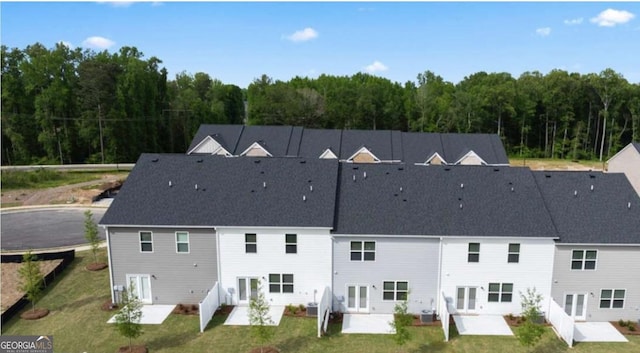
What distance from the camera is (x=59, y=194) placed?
48219mm

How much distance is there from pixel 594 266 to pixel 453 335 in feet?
27.5

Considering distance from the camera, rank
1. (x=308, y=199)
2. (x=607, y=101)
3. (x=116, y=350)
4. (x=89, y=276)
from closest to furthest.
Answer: (x=116, y=350) → (x=308, y=199) → (x=89, y=276) → (x=607, y=101)

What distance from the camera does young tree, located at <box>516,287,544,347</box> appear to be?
17.6 m

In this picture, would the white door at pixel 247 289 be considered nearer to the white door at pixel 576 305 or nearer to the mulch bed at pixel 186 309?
the mulch bed at pixel 186 309

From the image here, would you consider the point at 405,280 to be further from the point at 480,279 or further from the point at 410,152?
the point at 410,152

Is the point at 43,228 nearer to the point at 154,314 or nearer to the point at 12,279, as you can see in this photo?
the point at 12,279

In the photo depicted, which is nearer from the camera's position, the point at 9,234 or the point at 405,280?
the point at 405,280

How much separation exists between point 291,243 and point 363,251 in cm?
383

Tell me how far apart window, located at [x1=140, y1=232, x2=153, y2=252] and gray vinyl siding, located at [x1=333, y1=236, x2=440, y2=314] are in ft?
32.6

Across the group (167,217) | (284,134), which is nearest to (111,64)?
(284,134)

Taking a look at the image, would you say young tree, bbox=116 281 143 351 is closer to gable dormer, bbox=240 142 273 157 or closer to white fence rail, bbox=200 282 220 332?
white fence rail, bbox=200 282 220 332

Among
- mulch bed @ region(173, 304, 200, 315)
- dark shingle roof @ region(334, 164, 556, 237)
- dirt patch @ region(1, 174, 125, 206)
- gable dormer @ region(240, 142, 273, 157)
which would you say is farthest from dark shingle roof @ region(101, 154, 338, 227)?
dirt patch @ region(1, 174, 125, 206)

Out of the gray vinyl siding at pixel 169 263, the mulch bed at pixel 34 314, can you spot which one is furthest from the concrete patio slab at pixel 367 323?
the mulch bed at pixel 34 314

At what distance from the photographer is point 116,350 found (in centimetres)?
1864
